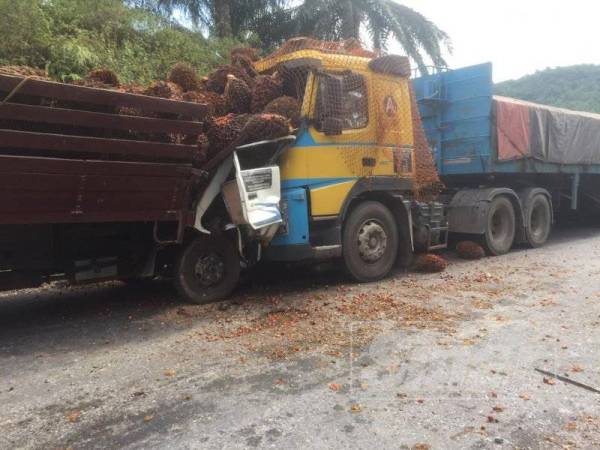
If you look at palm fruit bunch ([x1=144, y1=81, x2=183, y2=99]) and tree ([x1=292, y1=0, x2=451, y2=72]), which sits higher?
tree ([x1=292, y1=0, x2=451, y2=72])

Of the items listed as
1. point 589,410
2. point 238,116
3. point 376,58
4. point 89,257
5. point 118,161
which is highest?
point 376,58

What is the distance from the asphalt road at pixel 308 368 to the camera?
2.91m

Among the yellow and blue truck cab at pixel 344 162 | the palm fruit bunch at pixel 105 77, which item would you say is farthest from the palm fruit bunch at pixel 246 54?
the palm fruit bunch at pixel 105 77

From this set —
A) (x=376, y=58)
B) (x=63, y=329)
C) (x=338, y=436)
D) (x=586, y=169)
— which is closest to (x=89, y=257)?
(x=63, y=329)

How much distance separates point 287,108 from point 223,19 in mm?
10444

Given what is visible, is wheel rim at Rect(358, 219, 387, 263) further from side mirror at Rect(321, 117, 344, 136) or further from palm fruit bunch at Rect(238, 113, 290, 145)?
palm fruit bunch at Rect(238, 113, 290, 145)

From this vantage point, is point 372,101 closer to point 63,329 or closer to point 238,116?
point 238,116

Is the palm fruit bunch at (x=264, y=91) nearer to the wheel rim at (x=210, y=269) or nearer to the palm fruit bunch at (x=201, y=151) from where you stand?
the palm fruit bunch at (x=201, y=151)

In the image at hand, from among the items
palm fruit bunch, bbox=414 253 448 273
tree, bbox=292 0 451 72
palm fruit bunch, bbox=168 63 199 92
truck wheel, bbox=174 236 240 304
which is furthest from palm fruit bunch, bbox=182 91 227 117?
tree, bbox=292 0 451 72

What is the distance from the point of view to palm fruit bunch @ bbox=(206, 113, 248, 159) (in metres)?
5.31

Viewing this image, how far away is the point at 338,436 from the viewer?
9.36 ft

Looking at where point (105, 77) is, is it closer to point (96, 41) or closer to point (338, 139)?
point (338, 139)

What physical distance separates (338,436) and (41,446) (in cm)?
165

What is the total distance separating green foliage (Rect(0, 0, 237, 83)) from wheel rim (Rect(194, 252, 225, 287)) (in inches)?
156
